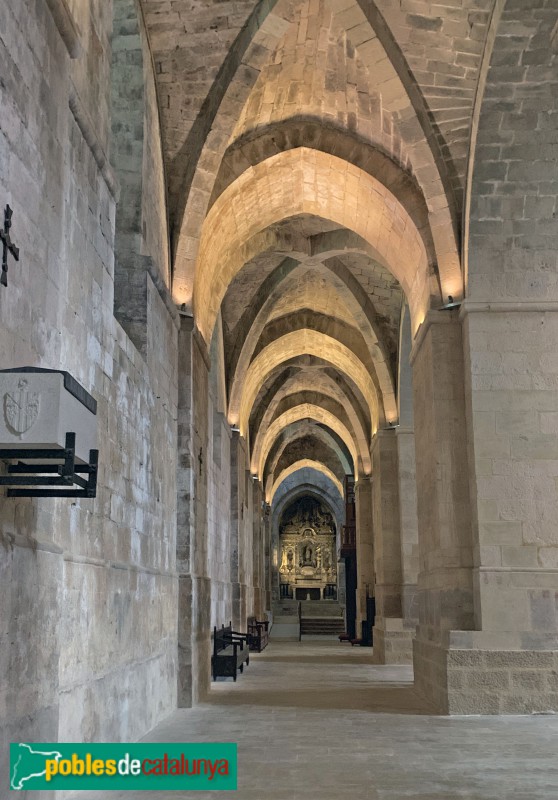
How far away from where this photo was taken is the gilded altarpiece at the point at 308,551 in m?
42.9

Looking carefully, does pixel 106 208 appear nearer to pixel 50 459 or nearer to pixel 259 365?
pixel 50 459

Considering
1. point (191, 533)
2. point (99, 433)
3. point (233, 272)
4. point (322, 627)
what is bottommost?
point (322, 627)

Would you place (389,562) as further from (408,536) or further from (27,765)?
(27,765)

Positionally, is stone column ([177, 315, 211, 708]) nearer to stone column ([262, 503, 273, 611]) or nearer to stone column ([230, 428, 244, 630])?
stone column ([230, 428, 244, 630])

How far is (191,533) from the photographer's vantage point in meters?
9.48

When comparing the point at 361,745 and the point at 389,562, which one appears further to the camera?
the point at 389,562

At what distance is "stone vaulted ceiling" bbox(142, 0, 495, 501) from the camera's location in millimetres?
8570

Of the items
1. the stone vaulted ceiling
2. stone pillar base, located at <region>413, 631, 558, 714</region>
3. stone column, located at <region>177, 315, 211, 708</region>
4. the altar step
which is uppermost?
the stone vaulted ceiling

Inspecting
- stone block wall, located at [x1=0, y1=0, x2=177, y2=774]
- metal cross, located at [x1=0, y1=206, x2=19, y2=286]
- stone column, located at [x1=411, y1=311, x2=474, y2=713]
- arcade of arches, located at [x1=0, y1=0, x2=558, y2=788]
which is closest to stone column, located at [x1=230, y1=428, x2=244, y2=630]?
arcade of arches, located at [x1=0, y1=0, x2=558, y2=788]

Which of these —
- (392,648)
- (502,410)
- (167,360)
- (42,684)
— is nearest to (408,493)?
(392,648)

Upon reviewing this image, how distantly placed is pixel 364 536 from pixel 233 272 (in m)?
10.5

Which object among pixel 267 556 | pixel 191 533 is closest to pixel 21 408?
pixel 191 533

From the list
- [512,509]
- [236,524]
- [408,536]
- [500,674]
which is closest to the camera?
[500,674]

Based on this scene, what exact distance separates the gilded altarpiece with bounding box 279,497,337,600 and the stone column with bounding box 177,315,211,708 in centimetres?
3296
